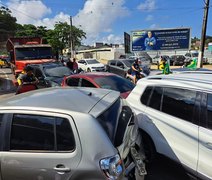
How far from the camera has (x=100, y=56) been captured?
50.8 meters

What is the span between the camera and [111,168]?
7.14 ft

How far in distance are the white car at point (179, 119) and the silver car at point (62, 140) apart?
1.02 m

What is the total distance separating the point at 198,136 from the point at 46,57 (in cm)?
1500

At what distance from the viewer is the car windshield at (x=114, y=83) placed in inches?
251

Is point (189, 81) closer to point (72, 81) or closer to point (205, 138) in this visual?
point (205, 138)

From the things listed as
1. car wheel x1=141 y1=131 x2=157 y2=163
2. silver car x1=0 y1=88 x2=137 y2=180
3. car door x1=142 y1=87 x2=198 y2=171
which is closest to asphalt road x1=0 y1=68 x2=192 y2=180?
car wheel x1=141 y1=131 x2=157 y2=163

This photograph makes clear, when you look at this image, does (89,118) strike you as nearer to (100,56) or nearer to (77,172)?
(77,172)

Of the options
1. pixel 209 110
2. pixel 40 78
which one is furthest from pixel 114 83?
pixel 40 78

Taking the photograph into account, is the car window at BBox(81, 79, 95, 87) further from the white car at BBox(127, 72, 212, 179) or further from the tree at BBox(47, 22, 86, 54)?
the tree at BBox(47, 22, 86, 54)

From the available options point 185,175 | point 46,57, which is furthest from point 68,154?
point 46,57

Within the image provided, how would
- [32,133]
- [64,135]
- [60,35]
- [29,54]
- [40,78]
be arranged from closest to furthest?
1. [64,135]
2. [32,133]
3. [40,78]
4. [29,54]
5. [60,35]

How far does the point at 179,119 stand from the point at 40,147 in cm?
205

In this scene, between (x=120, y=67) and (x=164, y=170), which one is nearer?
(x=164, y=170)

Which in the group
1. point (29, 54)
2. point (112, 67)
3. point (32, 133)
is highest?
point (29, 54)
